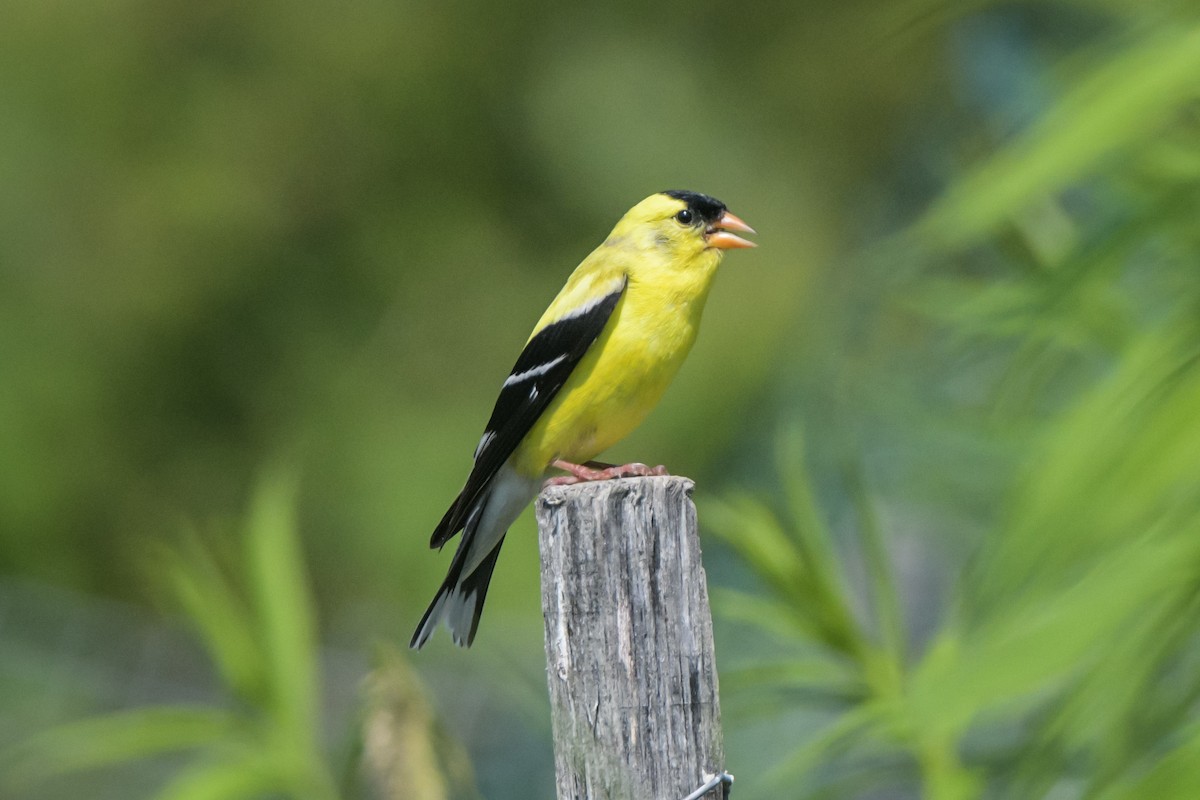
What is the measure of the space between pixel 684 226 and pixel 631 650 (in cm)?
A: 110

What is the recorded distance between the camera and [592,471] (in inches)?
84.4

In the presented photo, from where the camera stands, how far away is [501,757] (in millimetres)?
3984

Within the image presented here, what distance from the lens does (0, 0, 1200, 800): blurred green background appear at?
2.17 meters

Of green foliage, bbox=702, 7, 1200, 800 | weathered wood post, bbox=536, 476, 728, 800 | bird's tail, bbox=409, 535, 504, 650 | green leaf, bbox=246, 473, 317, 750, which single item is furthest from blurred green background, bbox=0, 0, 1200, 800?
green foliage, bbox=702, 7, 1200, 800

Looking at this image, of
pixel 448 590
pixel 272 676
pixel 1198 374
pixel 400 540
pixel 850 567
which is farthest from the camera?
pixel 400 540

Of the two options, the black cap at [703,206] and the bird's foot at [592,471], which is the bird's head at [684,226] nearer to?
the black cap at [703,206]

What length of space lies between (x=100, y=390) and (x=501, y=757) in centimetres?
503

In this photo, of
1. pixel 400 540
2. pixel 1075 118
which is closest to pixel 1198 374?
pixel 1075 118

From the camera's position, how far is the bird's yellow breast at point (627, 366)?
82.6 inches

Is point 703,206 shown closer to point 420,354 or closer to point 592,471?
point 592,471

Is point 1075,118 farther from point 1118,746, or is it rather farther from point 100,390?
point 100,390

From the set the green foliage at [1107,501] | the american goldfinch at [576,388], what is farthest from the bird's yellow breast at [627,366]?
the green foliage at [1107,501]

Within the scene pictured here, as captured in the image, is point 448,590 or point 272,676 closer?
point 448,590

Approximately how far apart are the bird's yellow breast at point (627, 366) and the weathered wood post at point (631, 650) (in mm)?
708
